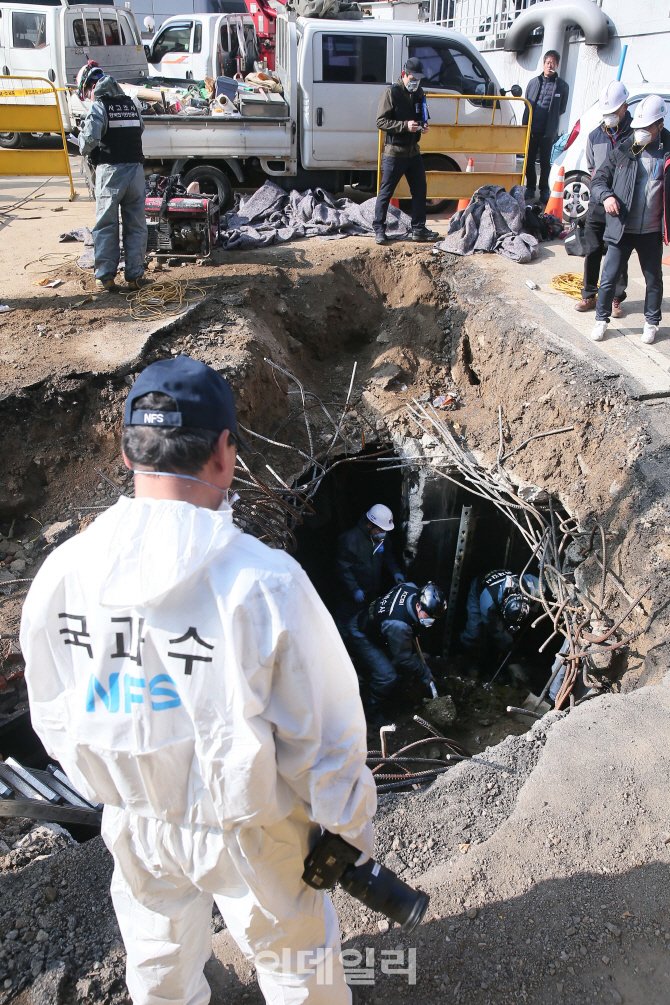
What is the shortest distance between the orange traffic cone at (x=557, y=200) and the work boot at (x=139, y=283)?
556 centimetres

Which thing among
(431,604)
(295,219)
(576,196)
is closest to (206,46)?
(295,219)

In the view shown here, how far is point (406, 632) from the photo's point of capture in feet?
18.9

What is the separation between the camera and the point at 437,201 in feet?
31.3

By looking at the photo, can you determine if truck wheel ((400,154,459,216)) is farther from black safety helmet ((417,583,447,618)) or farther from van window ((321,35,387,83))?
black safety helmet ((417,583,447,618))

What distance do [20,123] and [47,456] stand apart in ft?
15.8

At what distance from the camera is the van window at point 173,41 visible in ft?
39.2

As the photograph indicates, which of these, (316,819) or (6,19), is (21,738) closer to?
(316,819)

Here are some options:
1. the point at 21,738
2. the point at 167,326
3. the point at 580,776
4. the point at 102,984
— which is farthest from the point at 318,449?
the point at 102,984

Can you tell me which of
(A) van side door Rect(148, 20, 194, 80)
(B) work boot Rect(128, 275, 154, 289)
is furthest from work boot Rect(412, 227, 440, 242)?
(A) van side door Rect(148, 20, 194, 80)

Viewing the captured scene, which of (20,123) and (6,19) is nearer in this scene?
(20,123)

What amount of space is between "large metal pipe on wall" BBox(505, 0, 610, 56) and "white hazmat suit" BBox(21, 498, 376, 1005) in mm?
15851

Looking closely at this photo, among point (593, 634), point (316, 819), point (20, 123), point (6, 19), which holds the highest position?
point (6, 19)

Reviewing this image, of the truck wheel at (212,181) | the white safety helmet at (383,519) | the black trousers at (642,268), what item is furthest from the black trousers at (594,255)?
the truck wheel at (212,181)

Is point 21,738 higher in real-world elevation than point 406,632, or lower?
higher
